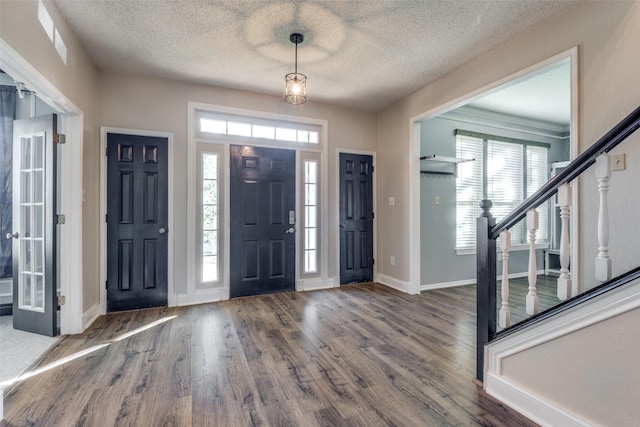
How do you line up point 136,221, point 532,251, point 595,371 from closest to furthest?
point 595,371
point 532,251
point 136,221

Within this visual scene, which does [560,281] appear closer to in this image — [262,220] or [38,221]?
[262,220]

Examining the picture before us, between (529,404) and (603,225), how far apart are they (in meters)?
1.05

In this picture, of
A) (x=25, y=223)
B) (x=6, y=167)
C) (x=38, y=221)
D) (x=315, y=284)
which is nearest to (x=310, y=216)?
(x=315, y=284)

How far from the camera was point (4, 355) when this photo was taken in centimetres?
232

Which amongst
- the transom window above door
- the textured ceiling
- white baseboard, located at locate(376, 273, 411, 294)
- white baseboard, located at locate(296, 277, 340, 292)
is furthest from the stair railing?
the transom window above door

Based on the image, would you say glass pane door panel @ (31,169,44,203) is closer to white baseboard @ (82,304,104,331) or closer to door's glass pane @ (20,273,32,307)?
door's glass pane @ (20,273,32,307)

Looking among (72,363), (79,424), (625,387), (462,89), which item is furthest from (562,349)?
(72,363)

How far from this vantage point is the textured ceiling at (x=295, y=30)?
93.4 inches

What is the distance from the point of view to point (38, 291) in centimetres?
273

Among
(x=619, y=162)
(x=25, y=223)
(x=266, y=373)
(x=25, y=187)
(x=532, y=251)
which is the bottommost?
(x=266, y=373)

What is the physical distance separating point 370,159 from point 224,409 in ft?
12.8

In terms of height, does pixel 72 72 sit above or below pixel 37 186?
above

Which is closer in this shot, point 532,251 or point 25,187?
point 532,251

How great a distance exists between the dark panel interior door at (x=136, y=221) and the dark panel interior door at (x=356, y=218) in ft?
8.03
